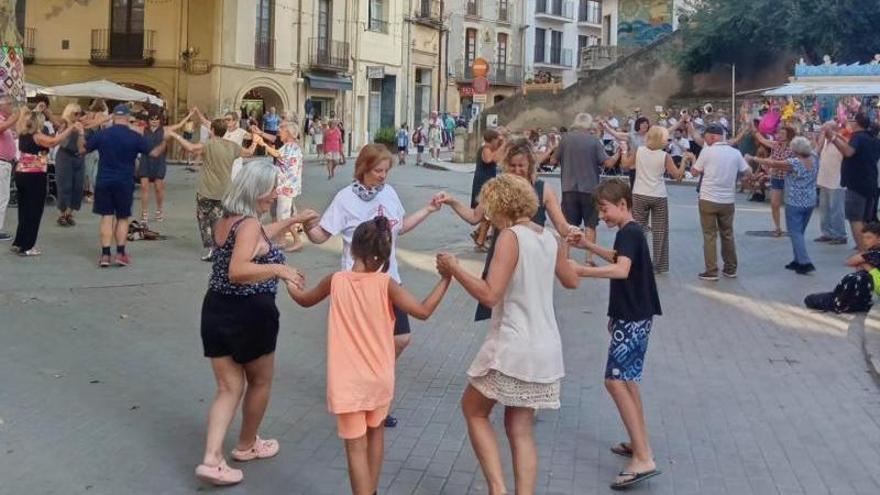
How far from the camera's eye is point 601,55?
46.4 meters

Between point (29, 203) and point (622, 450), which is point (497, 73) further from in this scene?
point (622, 450)

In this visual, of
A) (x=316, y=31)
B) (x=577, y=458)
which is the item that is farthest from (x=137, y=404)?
(x=316, y=31)

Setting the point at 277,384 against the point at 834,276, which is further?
the point at 834,276

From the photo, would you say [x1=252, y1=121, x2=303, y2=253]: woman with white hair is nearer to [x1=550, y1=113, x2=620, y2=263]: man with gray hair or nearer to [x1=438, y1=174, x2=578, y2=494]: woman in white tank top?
[x1=550, y1=113, x2=620, y2=263]: man with gray hair

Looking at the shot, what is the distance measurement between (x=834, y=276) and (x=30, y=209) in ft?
29.5

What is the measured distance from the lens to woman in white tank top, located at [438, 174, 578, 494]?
442 centimetres

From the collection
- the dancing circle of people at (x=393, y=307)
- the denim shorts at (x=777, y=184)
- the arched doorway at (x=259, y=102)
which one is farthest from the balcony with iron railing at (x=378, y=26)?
the dancing circle of people at (x=393, y=307)

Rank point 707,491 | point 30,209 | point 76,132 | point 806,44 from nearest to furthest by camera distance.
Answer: point 707,491
point 30,209
point 76,132
point 806,44

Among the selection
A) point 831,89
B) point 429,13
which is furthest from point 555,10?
point 831,89

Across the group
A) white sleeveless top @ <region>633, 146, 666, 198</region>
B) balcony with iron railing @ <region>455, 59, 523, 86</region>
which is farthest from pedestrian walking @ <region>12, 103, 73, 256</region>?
balcony with iron railing @ <region>455, 59, 523, 86</region>

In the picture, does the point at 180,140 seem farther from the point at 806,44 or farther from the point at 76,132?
the point at 806,44

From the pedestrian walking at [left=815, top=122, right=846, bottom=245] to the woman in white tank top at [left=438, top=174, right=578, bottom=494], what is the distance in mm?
9566

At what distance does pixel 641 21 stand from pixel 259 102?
16.7 m

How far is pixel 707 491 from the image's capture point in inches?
203
